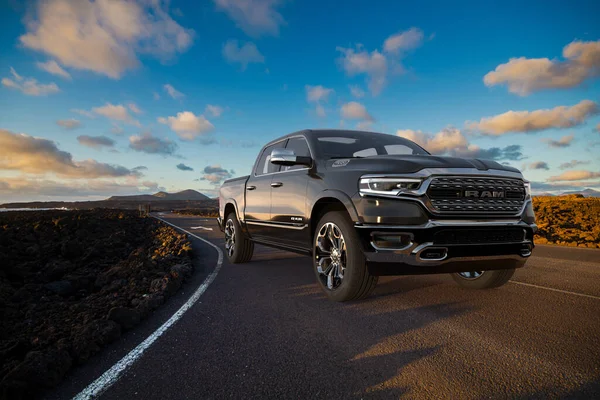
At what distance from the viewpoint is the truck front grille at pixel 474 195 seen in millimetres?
3775

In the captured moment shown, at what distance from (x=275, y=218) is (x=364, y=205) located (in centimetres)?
223

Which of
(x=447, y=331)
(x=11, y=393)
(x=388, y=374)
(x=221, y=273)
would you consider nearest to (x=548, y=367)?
(x=447, y=331)

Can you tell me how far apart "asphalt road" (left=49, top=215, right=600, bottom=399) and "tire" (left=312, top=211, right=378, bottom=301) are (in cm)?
18

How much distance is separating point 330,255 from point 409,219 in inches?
49.7

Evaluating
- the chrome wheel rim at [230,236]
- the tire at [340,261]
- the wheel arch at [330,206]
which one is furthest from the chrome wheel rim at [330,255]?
the chrome wheel rim at [230,236]

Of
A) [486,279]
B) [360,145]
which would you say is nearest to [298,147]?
[360,145]

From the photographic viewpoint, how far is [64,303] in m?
5.25

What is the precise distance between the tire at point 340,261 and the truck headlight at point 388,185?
505mm

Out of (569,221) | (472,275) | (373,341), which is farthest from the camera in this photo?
(569,221)

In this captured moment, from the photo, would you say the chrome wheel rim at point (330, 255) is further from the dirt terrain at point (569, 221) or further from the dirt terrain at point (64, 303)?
the dirt terrain at point (569, 221)

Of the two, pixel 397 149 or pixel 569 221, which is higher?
pixel 397 149

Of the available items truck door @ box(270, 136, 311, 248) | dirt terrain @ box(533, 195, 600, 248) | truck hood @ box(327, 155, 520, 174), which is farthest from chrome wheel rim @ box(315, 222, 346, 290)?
dirt terrain @ box(533, 195, 600, 248)

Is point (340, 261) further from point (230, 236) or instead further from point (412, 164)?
point (230, 236)

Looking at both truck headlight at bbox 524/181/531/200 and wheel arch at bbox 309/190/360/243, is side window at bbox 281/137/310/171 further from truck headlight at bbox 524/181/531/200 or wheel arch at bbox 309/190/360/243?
truck headlight at bbox 524/181/531/200
